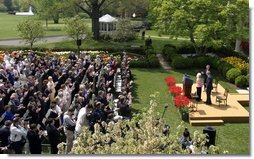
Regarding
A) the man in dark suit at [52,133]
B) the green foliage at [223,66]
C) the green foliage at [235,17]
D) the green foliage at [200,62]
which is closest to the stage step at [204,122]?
the man in dark suit at [52,133]

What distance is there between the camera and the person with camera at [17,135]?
12.4 meters

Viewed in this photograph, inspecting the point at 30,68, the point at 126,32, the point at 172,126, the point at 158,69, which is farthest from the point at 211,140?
the point at 126,32

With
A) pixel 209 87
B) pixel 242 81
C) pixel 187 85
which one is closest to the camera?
pixel 209 87

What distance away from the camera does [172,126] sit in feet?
57.4

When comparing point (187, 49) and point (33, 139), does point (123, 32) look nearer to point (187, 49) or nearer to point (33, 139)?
point (187, 49)

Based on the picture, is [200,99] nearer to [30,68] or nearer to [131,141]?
[30,68]

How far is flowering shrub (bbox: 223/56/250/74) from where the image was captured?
26.1 meters

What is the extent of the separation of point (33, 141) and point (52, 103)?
2.25 m

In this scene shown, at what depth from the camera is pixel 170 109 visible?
19.8 m

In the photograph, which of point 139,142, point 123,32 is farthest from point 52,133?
point 123,32

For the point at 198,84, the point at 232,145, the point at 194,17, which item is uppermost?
the point at 194,17

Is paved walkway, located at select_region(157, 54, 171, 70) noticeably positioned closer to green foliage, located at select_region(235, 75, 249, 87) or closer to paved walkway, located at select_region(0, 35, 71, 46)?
green foliage, located at select_region(235, 75, 249, 87)

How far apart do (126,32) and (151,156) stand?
32.4 m

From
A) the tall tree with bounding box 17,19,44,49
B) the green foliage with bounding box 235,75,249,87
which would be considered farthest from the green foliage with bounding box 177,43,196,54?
the tall tree with bounding box 17,19,44,49
